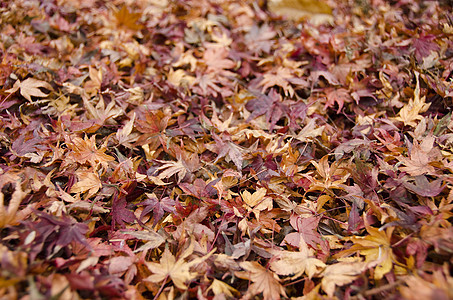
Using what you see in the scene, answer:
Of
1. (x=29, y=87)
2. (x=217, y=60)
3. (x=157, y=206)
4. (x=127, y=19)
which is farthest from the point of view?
(x=127, y=19)

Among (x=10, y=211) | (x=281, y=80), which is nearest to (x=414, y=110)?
(x=281, y=80)

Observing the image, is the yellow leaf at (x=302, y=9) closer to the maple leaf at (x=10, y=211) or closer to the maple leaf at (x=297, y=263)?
the maple leaf at (x=297, y=263)

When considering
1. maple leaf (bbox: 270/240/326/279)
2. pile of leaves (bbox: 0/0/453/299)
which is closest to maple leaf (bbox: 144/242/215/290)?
pile of leaves (bbox: 0/0/453/299)

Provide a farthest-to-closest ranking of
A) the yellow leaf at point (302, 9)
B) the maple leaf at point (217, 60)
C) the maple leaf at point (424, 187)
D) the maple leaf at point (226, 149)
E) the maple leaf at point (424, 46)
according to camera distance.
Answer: the yellow leaf at point (302, 9) → the maple leaf at point (217, 60) → the maple leaf at point (424, 46) → the maple leaf at point (226, 149) → the maple leaf at point (424, 187)

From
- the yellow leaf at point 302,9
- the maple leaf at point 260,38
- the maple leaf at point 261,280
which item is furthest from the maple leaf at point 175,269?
the yellow leaf at point 302,9

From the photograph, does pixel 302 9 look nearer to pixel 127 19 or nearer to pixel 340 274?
pixel 127 19

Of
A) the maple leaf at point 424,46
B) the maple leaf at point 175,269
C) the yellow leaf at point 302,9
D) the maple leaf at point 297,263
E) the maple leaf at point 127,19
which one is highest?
the maple leaf at point 127,19

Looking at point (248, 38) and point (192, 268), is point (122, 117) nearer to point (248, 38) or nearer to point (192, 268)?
point (192, 268)
